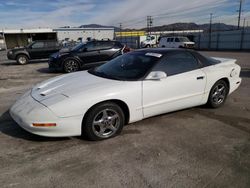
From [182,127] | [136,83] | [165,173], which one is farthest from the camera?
[182,127]

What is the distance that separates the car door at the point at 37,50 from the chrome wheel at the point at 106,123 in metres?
12.9

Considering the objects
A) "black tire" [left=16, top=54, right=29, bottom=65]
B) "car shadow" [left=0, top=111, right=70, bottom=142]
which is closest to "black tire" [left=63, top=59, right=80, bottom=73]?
"black tire" [left=16, top=54, right=29, bottom=65]

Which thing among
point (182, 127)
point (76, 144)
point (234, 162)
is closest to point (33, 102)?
point (76, 144)

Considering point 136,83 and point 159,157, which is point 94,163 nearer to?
point 159,157

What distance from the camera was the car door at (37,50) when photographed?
14.6 meters

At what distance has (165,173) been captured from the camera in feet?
8.56

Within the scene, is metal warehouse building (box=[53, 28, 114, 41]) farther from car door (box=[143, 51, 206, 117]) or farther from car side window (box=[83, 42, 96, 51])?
car door (box=[143, 51, 206, 117])

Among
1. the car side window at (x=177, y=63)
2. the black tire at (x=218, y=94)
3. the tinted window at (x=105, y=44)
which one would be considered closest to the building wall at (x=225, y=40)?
the tinted window at (x=105, y=44)

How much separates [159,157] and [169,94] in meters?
1.29

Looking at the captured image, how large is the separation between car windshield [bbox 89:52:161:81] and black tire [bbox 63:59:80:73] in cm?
623

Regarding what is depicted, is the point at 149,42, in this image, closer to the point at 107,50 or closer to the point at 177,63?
the point at 107,50

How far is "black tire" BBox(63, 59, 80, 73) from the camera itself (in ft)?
33.6

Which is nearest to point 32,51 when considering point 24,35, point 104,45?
point 104,45

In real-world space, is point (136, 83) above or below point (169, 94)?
above
